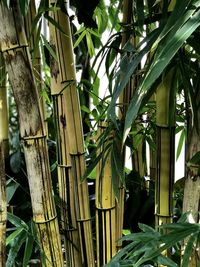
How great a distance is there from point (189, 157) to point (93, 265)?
0.33m

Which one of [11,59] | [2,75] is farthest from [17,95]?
[2,75]

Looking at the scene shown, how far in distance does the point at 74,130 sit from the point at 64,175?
107mm

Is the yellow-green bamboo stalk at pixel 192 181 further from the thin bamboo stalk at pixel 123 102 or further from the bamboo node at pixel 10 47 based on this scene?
the bamboo node at pixel 10 47

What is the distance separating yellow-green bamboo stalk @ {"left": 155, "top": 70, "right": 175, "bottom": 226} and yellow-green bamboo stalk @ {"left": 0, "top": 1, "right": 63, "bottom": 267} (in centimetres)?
18

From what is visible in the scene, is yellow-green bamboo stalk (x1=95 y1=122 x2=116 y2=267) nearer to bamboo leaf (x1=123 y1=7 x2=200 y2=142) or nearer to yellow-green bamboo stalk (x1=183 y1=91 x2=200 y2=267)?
yellow-green bamboo stalk (x1=183 y1=91 x2=200 y2=267)

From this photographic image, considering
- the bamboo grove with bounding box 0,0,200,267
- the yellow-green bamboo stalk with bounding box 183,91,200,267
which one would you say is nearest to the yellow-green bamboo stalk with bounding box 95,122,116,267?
the bamboo grove with bounding box 0,0,200,267

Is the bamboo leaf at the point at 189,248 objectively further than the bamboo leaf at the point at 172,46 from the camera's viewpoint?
Yes

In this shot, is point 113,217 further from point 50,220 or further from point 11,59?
point 11,59

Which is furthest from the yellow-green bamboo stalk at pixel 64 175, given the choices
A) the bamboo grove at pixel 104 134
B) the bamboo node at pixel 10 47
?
the bamboo node at pixel 10 47

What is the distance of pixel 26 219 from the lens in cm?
103

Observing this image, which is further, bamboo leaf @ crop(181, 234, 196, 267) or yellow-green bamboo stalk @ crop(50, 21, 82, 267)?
yellow-green bamboo stalk @ crop(50, 21, 82, 267)

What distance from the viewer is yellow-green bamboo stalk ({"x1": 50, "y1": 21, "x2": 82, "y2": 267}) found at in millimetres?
785

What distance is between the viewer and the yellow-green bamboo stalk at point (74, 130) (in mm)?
729

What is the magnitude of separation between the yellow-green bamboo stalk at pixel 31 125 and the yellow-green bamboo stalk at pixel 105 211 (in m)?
0.10
